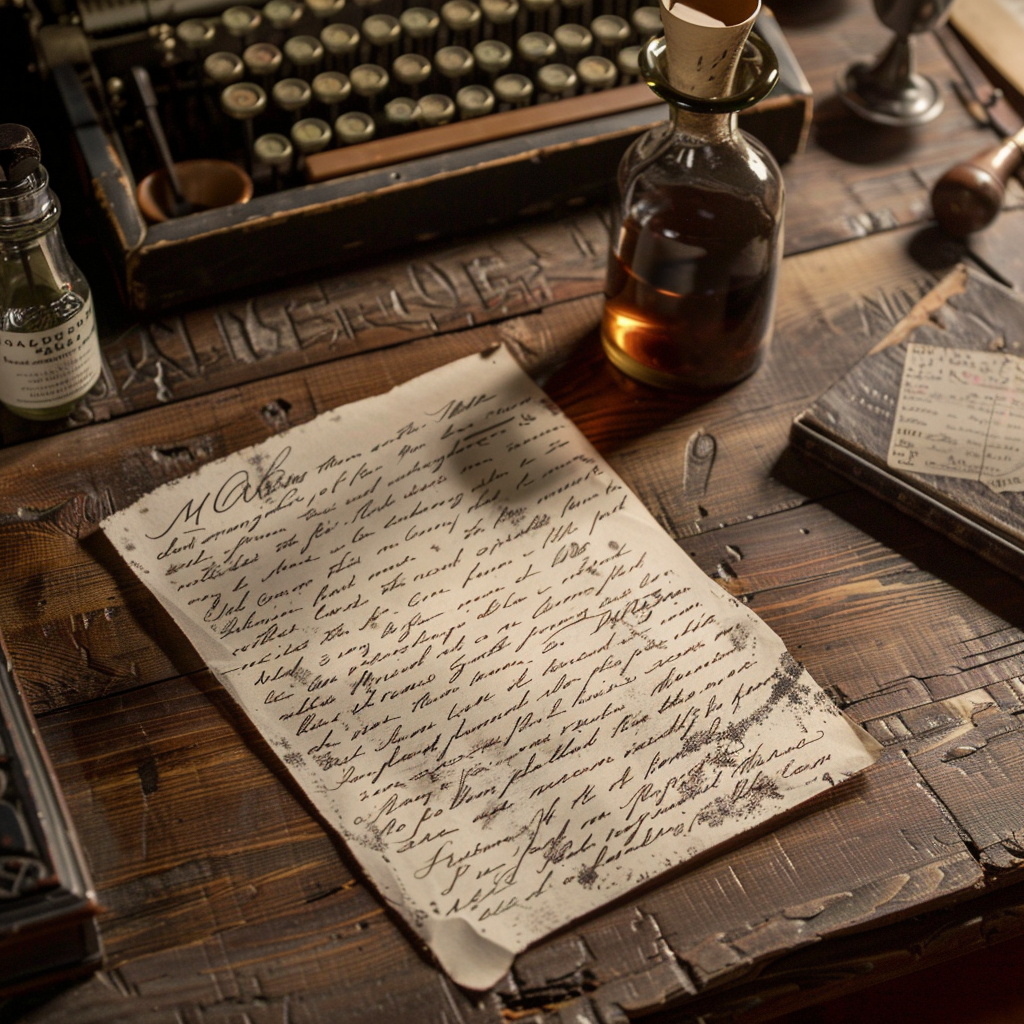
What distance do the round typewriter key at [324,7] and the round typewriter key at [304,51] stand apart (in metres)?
0.02

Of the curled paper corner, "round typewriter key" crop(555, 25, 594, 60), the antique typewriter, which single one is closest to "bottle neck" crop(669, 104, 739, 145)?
the antique typewriter

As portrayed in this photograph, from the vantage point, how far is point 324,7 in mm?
973

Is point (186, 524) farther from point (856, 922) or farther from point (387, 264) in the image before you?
point (856, 922)

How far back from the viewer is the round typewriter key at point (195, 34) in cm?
94

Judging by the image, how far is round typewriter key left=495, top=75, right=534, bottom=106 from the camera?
Answer: 38.3 inches

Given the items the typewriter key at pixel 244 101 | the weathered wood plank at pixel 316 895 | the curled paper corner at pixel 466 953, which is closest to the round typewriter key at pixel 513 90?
the typewriter key at pixel 244 101

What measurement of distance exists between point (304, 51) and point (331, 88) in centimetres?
4

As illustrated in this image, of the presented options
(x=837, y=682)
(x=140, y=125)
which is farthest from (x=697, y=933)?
(x=140, y=125)

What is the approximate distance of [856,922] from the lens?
0.62 m

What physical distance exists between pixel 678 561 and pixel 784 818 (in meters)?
0.19

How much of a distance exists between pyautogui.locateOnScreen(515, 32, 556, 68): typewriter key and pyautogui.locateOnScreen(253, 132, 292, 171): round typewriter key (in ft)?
0.75

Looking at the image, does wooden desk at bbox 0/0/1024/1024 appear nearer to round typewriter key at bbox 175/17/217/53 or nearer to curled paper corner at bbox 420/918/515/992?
curled paper corner at bbox 420/918/515/992

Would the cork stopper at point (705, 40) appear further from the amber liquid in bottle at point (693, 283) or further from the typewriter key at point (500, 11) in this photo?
the typewriter key at point (500, 11)

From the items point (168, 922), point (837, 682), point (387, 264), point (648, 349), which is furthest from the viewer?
point (387, 264)
